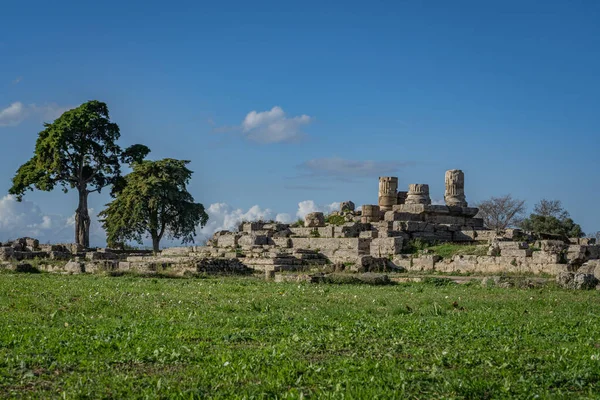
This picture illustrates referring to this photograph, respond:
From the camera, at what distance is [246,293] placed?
710 inches

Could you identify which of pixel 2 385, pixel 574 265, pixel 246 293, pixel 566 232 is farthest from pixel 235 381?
pixel 566 232

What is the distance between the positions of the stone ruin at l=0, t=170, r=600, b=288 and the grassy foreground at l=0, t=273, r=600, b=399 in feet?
30.1

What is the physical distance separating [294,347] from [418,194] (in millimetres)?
29541

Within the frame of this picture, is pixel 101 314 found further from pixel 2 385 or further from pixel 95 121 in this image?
pixel 95 121

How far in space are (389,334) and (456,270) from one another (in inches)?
690

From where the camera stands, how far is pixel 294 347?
32.5 ft

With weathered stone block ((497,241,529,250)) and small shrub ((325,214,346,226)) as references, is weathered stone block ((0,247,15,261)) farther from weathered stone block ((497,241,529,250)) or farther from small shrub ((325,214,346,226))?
weathered stone block ((497,241,529,250))

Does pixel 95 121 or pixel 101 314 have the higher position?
pixel 95 121

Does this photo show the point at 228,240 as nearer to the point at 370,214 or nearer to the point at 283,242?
the point at 283,242

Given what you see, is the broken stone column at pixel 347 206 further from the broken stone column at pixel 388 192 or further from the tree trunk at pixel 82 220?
the tree trunk at pixel 82 220

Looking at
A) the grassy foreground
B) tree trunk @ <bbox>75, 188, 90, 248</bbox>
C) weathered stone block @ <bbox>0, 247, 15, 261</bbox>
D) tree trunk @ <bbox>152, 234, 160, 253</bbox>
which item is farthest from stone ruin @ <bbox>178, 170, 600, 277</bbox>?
tree trunk @ <bbox>75, 188, 90, 248</bbox>

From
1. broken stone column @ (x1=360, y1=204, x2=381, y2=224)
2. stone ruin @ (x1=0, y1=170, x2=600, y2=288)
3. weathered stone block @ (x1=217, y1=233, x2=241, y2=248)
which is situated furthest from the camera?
broken stone column @ (x1=360, y1=204, x2=381, y2=224)

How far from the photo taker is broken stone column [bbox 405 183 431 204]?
126 ft

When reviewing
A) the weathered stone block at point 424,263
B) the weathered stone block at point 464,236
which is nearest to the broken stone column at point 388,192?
the weathered stone block at point 464,236
